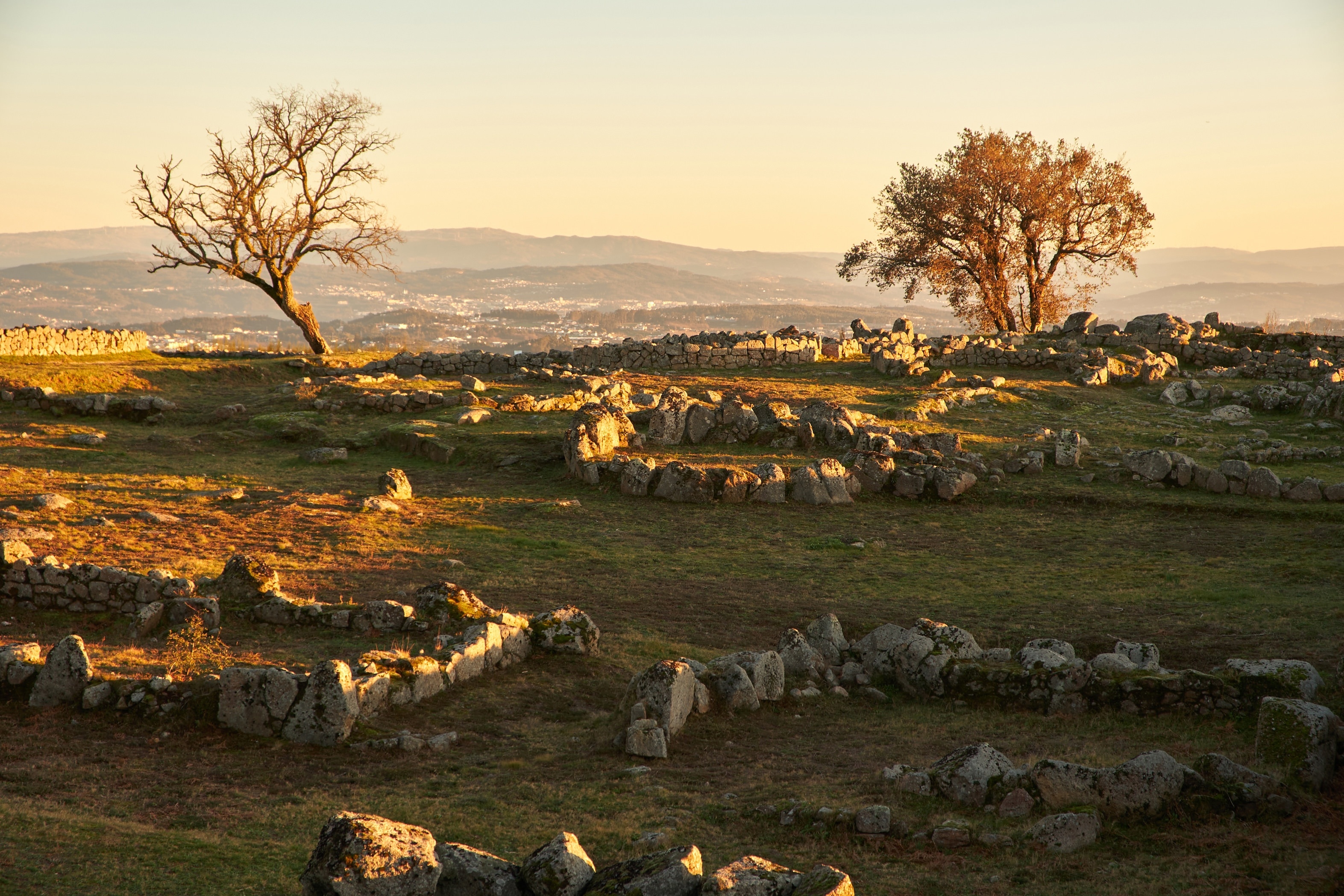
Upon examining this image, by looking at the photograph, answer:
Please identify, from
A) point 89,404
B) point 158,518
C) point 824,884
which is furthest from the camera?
point 89,404

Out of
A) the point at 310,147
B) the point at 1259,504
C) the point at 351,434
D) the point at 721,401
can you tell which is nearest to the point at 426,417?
the point at 351,434

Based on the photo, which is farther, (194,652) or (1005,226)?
(1005,226)

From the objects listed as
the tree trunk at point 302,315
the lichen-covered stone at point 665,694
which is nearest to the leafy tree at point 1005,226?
the tree trunk at point 302,315

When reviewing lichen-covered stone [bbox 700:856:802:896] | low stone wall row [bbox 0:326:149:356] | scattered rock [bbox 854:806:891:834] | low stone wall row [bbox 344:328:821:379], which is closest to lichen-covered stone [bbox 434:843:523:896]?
lichen-covered stone [bbox 700:856:802:896]

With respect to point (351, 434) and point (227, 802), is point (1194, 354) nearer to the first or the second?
point (351, 434)

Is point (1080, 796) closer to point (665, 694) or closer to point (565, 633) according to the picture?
point (665, 694)

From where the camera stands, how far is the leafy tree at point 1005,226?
49000mm

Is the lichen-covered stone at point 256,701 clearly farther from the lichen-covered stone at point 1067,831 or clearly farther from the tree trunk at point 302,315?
the tree trunk at point 302,315

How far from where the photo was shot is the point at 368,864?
6.49 metres

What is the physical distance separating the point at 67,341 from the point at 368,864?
131ft

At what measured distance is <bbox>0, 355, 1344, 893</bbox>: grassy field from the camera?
794 cm

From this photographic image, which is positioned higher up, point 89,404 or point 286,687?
point 89,404

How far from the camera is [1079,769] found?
28.4ft

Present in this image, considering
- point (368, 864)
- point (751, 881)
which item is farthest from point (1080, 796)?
point (368, 864)
